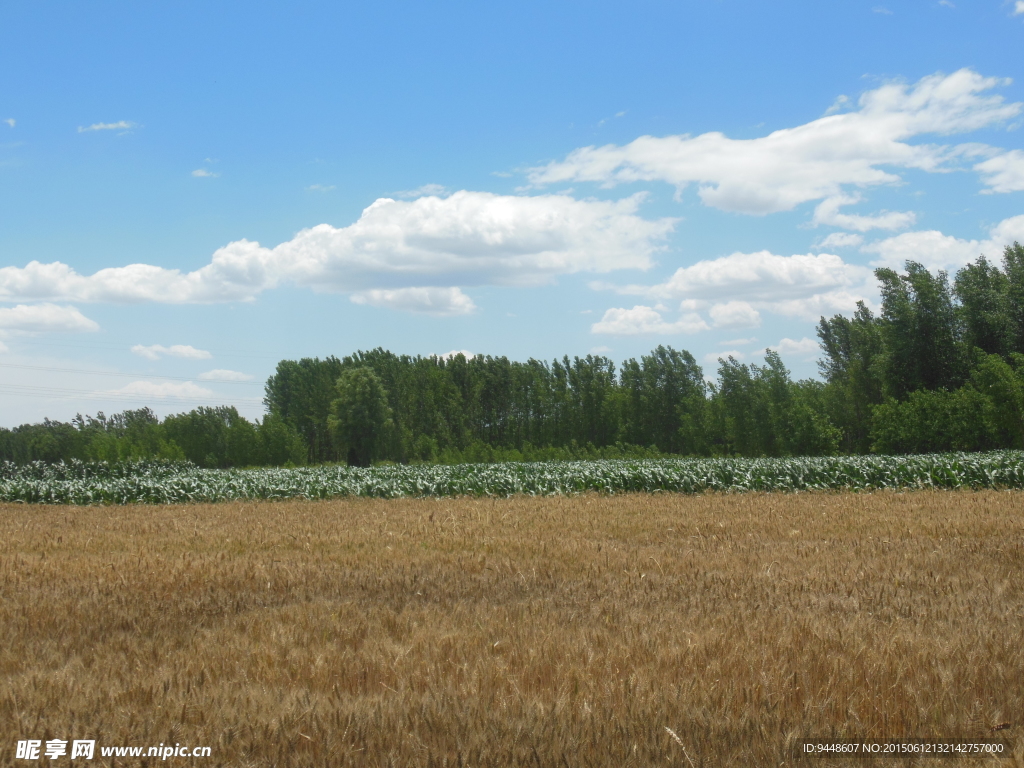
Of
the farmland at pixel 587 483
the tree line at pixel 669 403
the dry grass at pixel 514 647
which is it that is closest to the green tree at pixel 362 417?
the tree line at pixel 669 403

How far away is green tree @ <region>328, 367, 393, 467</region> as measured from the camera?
6184 centimetres

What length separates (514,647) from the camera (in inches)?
203

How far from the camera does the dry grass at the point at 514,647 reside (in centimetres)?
382

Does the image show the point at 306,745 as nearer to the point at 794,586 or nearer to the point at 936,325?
the point at 794,586

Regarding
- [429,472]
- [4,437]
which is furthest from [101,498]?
[4,437]

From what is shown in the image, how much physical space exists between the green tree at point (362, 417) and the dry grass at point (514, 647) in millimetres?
51151

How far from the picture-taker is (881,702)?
420 cm

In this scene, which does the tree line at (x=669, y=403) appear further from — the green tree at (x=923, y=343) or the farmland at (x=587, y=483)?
the farmland at (x=587, y=483)

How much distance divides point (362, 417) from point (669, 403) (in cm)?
3212

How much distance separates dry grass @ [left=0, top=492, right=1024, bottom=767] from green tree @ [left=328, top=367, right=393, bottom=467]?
5115cm

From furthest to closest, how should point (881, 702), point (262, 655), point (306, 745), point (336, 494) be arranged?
point (336, 494) → point (262, 655) → point (881, 702) → point (306, 745)

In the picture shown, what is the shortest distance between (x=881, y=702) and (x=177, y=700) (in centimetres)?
389

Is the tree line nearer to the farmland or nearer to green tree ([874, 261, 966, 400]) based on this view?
green tree ([874, 261, 966, 400])

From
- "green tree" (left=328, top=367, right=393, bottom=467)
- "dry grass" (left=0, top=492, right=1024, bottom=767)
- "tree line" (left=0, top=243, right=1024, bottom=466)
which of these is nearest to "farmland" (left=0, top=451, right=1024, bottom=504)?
"dry grass" (left=0, top=492, right=1024, bottom=767)
